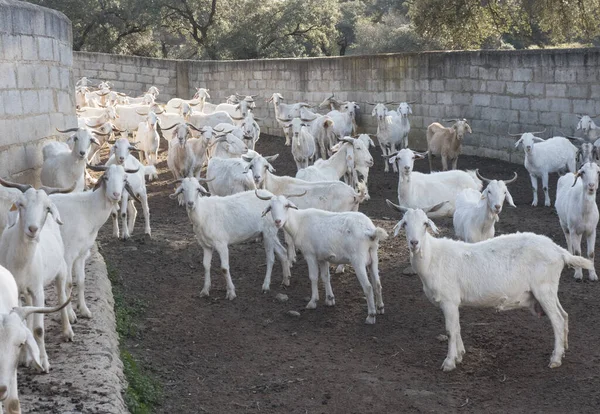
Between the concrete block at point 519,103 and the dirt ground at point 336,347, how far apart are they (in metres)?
7.70

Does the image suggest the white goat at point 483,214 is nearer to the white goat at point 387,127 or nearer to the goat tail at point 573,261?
the goat tail at point 573,261

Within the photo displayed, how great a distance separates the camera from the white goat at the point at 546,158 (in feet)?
46.0

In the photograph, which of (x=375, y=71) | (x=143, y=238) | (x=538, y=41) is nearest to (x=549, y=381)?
(x=143, y=238)

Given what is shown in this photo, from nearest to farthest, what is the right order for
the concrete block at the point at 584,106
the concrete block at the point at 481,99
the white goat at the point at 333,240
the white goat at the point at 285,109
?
the white goat at the point at 333,240 → the concrete block at the point at 584,106 → the concrete block at the point at 481,99 → the white goat at the point at 285,109

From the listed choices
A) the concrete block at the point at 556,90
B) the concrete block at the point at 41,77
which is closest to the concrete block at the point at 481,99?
the concrete block at the point at 556,90

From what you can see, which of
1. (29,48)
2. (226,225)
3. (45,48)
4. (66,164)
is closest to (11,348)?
(226,225)

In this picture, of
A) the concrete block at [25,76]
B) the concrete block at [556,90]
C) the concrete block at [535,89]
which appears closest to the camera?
the concrete block at [25,76]

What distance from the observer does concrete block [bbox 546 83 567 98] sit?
658 inches

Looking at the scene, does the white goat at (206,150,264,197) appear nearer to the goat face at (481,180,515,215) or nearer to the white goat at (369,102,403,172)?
the goat face at (481,180,515,215)

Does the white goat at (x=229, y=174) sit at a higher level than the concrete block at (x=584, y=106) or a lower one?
lower

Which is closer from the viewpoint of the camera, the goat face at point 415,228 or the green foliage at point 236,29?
the goat face at point 415,228

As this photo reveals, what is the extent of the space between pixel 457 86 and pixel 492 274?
12.7 metres

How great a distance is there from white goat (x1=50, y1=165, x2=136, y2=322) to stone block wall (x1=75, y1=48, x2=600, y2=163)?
34.9 ft

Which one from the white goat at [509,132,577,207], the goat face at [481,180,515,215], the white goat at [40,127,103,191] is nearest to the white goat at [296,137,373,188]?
the white goat at [509,132,577,207]
